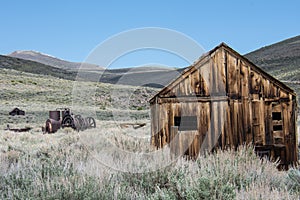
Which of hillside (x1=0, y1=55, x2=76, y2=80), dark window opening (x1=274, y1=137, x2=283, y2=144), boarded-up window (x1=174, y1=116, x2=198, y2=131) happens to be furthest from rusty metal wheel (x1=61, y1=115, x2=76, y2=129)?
hillside (x1=0, y1=55, x2=76, y2=80)

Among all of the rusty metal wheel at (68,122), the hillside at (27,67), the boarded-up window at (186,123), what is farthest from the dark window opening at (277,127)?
the hillside at (27,67)

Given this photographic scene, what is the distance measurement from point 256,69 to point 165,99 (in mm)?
2673

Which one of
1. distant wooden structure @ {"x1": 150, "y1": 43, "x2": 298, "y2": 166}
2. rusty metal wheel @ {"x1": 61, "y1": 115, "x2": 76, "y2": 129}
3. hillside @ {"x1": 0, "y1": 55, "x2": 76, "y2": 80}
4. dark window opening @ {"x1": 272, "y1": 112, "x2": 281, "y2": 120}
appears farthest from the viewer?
hillside @ {"x1": 0, "y1": 55, "x2": 76, "y2": 80}

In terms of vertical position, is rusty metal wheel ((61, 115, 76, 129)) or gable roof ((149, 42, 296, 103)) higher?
gable roof ((149, 42, 296, 103))

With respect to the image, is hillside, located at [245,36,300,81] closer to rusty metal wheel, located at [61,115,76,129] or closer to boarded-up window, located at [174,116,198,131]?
rusty metal wheel, located at [61,115,76,129]

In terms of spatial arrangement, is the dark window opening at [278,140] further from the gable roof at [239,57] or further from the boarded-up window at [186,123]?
the boarded-up window at [186,123]

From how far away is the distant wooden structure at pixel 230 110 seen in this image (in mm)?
9891

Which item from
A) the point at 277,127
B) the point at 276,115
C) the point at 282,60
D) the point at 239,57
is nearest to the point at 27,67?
the point at 282,60

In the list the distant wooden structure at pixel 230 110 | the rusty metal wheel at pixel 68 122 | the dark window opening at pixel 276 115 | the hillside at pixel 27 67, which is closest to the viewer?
the distant wooden structure at pixel 230 110

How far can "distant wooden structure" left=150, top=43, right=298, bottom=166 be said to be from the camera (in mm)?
9891

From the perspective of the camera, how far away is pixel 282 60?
256 ft

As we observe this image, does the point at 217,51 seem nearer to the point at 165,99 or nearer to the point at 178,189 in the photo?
the point at 165,99

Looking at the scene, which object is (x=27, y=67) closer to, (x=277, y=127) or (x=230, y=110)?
(x=230, y=110)

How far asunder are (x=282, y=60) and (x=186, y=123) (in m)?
74.0
